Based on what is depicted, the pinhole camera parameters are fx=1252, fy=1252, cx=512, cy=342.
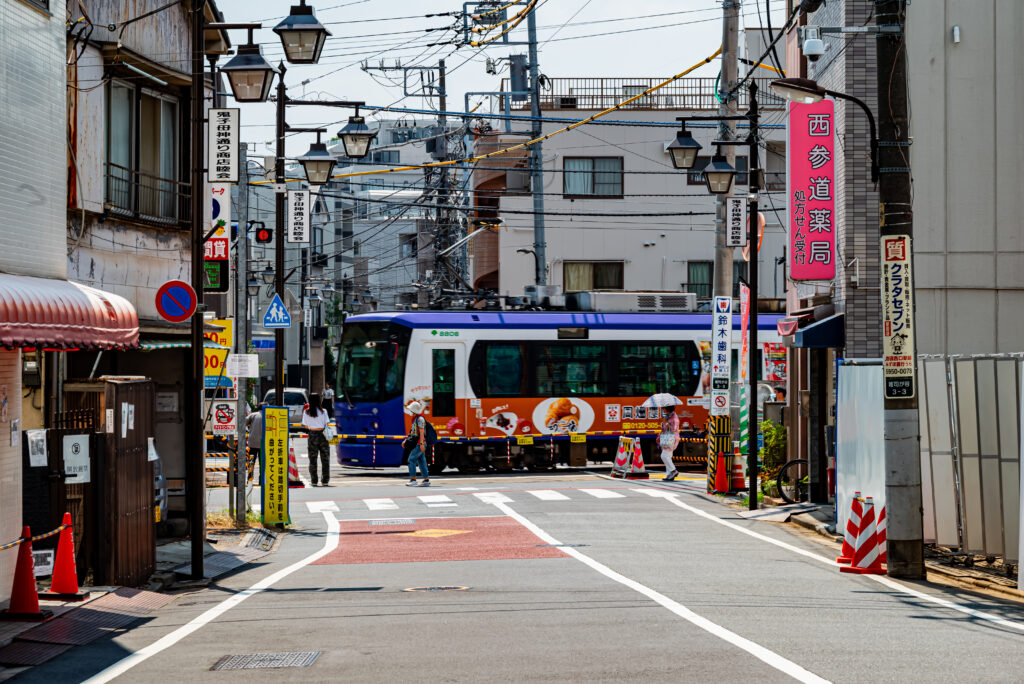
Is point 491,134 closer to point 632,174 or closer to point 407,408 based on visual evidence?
point 632,174

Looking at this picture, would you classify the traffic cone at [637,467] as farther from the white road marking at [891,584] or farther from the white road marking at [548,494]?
the white road marking at [891,584]

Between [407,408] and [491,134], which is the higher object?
[491,134]

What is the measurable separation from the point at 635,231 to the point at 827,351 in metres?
25.6

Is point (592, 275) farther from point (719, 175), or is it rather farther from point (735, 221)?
point (719, 175)

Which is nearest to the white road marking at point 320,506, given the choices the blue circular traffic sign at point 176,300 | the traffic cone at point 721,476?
the traffic cone at point 721,476

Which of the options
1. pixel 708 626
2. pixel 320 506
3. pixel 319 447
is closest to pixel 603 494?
pixel 320 506

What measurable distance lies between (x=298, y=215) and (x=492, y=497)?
6.85m

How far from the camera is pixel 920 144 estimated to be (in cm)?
1945

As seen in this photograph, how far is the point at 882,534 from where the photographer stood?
15477 millimetres

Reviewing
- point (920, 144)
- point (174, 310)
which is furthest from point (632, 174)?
point (174, 310)

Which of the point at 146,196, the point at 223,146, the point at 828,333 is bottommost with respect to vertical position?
the point at 828,333

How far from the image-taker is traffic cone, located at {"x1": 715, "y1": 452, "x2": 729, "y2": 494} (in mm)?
25016

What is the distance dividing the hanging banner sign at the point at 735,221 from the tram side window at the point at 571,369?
943 cm

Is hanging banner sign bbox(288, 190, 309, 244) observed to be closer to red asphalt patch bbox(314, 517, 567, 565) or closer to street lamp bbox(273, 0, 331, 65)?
red asphalt patch bbox(314, 517, 567, 565)
